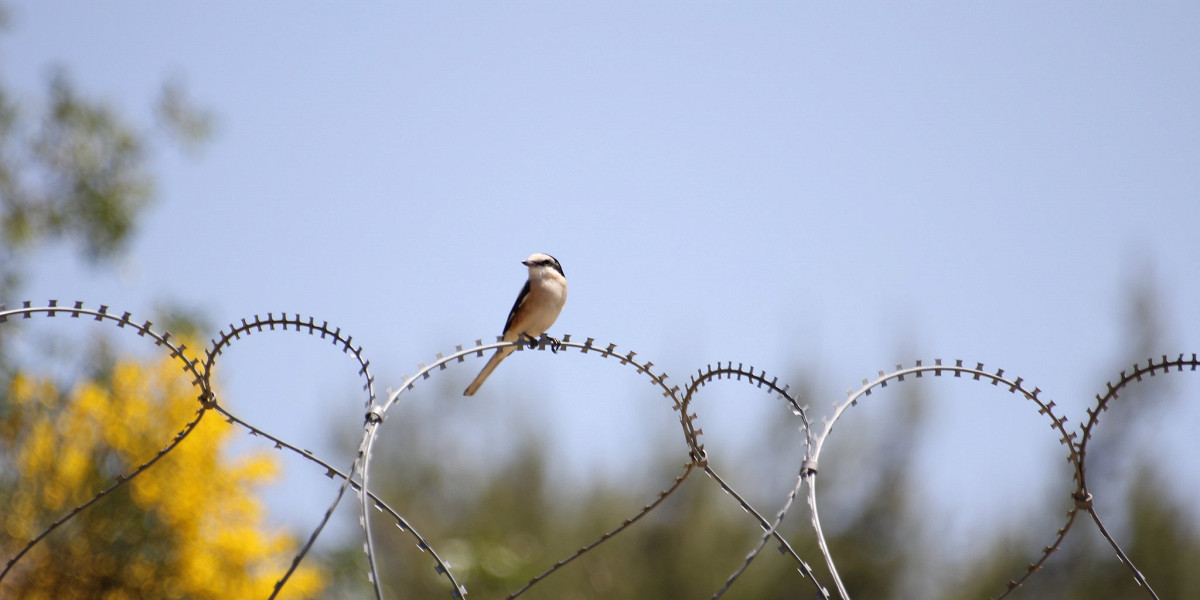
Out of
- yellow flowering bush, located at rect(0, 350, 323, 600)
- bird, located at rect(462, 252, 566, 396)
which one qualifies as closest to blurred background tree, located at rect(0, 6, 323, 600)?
yellow flowering bush, located at rect(0, 350, 323, 600)

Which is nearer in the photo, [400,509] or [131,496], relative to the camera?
[131,496]

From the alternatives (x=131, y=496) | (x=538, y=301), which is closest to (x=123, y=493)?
(x=131, y=496)

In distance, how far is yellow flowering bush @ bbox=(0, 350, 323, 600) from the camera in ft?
28.2

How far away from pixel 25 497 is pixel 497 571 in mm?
4285

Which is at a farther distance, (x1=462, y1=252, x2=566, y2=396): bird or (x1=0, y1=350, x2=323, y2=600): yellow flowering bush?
(x1=0, y1=350, x2=323, y2=600): yellow flowering bush

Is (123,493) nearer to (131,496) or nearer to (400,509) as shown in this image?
(131,496)

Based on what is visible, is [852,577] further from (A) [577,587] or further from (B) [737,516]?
(A) [577,587]

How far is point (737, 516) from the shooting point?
518 inches

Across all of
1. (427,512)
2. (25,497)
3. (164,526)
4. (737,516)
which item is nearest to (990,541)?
(737,516)

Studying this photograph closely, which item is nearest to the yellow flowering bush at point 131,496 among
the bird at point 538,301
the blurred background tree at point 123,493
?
the blurred background tree at point 123,493

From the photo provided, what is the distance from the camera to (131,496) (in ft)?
28.9

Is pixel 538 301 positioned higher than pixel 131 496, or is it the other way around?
pixel 131 496

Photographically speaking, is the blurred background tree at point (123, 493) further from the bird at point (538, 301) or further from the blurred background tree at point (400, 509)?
the bird at point (538, 301)

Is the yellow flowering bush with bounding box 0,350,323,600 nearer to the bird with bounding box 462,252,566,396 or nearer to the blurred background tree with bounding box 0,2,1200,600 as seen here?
the blurred background tree with bounding box 0,2,1200,600
